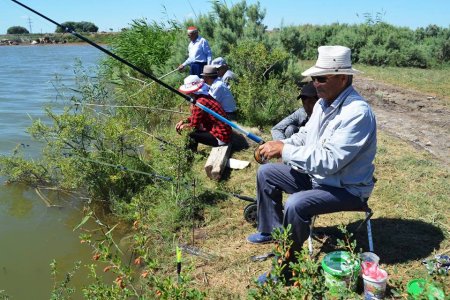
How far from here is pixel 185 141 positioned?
4699 mm

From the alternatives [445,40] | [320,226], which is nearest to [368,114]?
[320,226]

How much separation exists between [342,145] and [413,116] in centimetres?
543

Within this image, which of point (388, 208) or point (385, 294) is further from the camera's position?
point (388, 208)

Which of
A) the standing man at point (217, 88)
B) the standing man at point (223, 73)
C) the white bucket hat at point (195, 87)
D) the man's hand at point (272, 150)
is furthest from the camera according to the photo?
the standing man at point (223, 73)

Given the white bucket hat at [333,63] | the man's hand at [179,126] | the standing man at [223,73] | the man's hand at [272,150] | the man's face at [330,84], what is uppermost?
the white bucket hat at [333,63]

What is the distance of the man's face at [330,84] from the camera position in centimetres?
287

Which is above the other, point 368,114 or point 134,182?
point 368,114

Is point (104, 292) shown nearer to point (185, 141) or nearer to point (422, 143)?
point (185, 141)

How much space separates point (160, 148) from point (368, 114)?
9.94 feet

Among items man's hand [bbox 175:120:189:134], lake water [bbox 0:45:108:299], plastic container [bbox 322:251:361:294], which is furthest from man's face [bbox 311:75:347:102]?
man's hand [bbox 175:120:189:134]

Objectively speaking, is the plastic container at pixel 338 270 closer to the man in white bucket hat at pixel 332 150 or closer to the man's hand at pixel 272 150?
the man in white bucket hat at pixel 332 150

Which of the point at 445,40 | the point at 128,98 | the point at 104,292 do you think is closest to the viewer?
the point at 104,292

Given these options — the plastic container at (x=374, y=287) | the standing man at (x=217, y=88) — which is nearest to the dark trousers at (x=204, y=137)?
the standing man at (x=217, y=88)

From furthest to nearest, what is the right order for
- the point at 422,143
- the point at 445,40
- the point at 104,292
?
the point at 445,40, the point at 422,143, the point at 104,292
